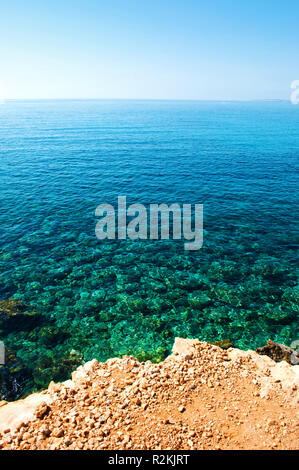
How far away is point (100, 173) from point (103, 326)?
126 feet

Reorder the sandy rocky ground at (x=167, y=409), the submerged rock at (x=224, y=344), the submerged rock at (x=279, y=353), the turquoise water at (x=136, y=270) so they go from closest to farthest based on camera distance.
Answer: the sandy rocky ground at (x=167, y=409) < the submerged rock at (x=279, y=353) < the submerged rock at (x=224, y=344) < the turquoise water at (x=136, y=270)

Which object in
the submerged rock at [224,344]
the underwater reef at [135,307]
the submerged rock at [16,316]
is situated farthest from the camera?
the submerged rock at [16,316]

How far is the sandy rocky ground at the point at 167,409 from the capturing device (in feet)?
31.0

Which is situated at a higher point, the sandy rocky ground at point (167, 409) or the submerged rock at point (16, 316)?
the sandy rocky ground at point (167, 409)

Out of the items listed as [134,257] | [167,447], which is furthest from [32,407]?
[134,257]

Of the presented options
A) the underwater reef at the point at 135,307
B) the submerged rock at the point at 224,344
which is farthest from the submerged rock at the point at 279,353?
the underwater reef at the point at 135,307

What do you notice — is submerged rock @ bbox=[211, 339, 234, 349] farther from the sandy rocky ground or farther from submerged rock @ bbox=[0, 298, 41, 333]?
submerged rock @ bbox=[0, 298, 41, 333]

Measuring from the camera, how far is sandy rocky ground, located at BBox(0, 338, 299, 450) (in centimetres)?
944

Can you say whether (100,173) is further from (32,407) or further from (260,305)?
(32,407)

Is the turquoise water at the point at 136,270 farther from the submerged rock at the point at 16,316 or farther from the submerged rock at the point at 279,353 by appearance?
the submerged rock at the point at 279,353

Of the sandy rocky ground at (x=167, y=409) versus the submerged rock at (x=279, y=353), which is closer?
the sandy rocky ground at (x=167, y=409)

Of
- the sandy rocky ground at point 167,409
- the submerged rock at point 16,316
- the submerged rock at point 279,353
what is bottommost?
the submerged rock at point 16,316

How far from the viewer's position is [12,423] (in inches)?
416

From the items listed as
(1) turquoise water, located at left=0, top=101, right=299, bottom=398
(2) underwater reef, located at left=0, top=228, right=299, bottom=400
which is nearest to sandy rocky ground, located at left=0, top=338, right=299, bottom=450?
(2) underwater reef, located at left=0, top=228, right=299, bottom=400
